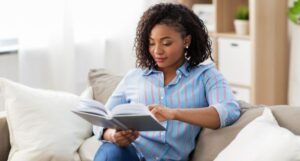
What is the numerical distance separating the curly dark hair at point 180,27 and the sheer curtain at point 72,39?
128cm

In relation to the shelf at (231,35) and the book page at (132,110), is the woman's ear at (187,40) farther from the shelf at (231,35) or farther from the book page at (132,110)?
the shelf at (231,35)

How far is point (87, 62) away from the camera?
357 centimetres

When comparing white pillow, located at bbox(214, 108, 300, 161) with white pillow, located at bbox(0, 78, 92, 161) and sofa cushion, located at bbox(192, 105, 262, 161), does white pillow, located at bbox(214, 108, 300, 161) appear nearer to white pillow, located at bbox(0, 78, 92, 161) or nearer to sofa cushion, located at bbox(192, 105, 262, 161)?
sofa cushion, located at bbox(192, 105, 262, 161)

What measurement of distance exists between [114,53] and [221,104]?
1834 mm

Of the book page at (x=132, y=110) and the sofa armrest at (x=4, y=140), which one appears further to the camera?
the sofa armrest at (x=4, y=140)

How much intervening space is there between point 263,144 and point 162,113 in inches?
13.2

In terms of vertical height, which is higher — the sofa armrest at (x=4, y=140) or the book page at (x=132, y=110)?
A: the book page at (x=132, y=110)

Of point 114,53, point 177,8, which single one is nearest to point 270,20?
point 114,53

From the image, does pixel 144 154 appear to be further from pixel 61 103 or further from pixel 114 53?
pixel 114 53

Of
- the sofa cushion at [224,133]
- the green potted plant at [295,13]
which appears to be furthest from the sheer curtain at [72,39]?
the sofa cushion at [224,133]

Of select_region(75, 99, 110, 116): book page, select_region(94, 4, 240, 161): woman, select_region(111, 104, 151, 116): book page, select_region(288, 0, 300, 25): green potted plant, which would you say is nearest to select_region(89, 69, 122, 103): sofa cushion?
select_region(94, 4, 240, 161): woman

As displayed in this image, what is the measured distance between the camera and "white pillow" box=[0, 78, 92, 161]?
2365mm

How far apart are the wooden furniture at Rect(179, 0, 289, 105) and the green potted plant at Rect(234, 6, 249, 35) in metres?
0.05

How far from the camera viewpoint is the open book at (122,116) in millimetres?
1728
